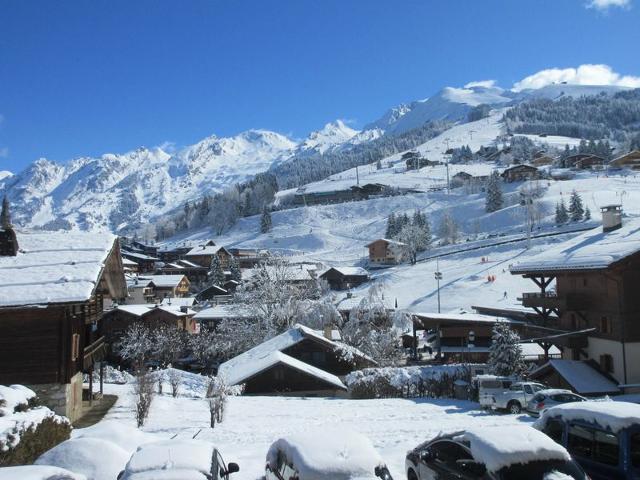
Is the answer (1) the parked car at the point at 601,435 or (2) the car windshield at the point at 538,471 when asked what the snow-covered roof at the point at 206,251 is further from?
(2) the car windshield at the point at 538,471

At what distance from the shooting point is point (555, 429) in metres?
9.55

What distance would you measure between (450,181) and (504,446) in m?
184

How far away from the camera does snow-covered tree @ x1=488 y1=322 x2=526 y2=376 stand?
91.5 ft

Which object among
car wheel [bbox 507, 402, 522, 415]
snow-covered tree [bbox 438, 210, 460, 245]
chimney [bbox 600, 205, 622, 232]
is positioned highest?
snow-covered tree [bbox 438, 210, 460, 245]

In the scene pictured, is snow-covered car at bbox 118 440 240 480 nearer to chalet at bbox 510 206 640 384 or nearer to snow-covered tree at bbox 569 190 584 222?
chalet at bbox 510 206 640 384

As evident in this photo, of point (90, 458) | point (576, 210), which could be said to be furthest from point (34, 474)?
point (576, 210)

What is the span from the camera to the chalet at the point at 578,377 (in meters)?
24.8

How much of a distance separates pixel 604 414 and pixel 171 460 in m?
6.53

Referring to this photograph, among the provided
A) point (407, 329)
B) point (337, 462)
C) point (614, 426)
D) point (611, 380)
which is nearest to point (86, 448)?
point (337, 462)

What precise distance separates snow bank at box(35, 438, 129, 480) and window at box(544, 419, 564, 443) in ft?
23.4

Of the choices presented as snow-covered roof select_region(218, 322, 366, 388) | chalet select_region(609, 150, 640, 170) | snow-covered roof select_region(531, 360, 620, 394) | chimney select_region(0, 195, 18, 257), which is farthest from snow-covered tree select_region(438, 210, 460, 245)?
chimney select_region(0, 195, 18, 257)

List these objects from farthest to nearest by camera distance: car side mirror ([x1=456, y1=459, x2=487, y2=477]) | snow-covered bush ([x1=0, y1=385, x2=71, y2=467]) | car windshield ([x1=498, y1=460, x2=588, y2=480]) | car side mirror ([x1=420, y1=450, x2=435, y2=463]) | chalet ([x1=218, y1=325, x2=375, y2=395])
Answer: chalet ([x1=218, y1=325, x2=375, y2=395]) < snow-covered bush ([x1=0, y1=385, x2=71, y2=467]) < car side mirror ([x1=420, y1=450, x2=435, y2=463]) < car side mirror ([x1=456, y1=459, x2=487, y2=477]) < car windshield ([x1=498, y1=460, x2=588, y2=480])

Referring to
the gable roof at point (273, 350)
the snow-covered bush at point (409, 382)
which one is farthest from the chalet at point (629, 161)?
the snow-covered bush at point (409, 382)

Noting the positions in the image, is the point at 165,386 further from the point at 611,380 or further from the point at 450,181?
the point at 450,181
